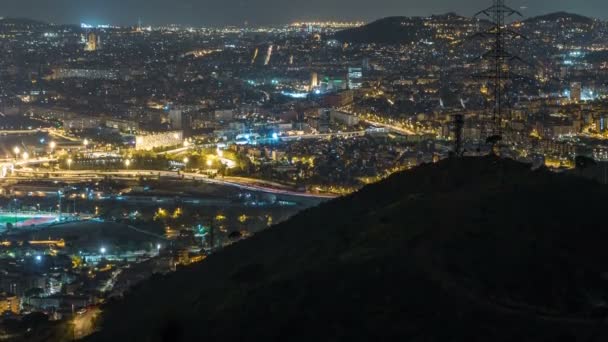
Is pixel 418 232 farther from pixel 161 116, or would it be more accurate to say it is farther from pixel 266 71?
pixel 266 71

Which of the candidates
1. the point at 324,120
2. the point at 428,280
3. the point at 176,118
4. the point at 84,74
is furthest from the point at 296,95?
the point at 428,280

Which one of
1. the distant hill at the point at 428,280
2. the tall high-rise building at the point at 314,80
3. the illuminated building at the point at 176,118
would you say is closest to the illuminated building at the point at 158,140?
the illuminated building at the point at 176,118

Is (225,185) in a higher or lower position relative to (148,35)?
lower

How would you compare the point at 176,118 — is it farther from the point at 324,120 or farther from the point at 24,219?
the point at 24,219

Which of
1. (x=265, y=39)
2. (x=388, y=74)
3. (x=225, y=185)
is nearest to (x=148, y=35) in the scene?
(x=265, y=39)

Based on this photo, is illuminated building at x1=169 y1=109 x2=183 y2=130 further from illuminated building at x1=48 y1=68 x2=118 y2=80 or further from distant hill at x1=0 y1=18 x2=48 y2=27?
distant hill at x1=0 y1=18 x2=48 y2=27

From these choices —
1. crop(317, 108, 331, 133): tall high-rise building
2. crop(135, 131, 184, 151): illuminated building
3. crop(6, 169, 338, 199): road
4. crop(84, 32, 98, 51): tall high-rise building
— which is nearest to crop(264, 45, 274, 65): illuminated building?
crop(84, 32, 98, 51): tall high-rise building

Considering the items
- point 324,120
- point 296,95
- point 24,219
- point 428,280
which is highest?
point 296,95
